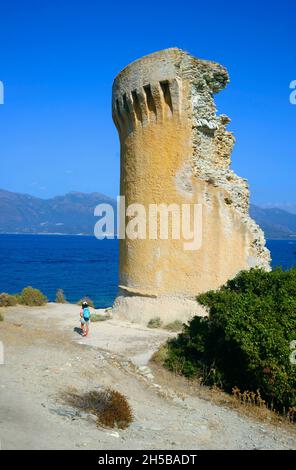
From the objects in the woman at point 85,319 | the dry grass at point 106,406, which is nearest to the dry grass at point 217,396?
the dry grass at point 106,406

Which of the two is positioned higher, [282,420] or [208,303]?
[208,303]

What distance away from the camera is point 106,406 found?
292 inches

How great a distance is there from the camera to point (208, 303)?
10.5 meters

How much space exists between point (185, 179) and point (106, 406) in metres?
9.05

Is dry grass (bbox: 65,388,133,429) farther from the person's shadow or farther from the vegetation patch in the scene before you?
the vegetation patch

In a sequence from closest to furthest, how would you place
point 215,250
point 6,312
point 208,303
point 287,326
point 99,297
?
point 287,326 → point 208,303 → point 215,250 → point 6,312 → point 99,297

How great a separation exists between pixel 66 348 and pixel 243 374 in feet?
14.1

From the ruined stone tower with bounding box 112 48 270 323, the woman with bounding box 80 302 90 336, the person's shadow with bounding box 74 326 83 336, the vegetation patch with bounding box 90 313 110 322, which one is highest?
the ruined stone tower with bounding box 112 48 270 323

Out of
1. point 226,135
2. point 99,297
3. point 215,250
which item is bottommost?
point 99,297

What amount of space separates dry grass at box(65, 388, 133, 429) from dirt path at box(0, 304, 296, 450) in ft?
0.50

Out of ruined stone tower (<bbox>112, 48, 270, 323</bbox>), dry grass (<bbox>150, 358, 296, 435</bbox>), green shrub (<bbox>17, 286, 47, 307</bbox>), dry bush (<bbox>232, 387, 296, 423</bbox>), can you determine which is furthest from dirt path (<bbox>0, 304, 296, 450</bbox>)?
green shrub (<bbox>17, 286, 47, 307</bbox>)

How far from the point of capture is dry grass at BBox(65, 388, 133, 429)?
6973 millimetres

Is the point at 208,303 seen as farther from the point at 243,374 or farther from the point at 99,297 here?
the point at 99,297
